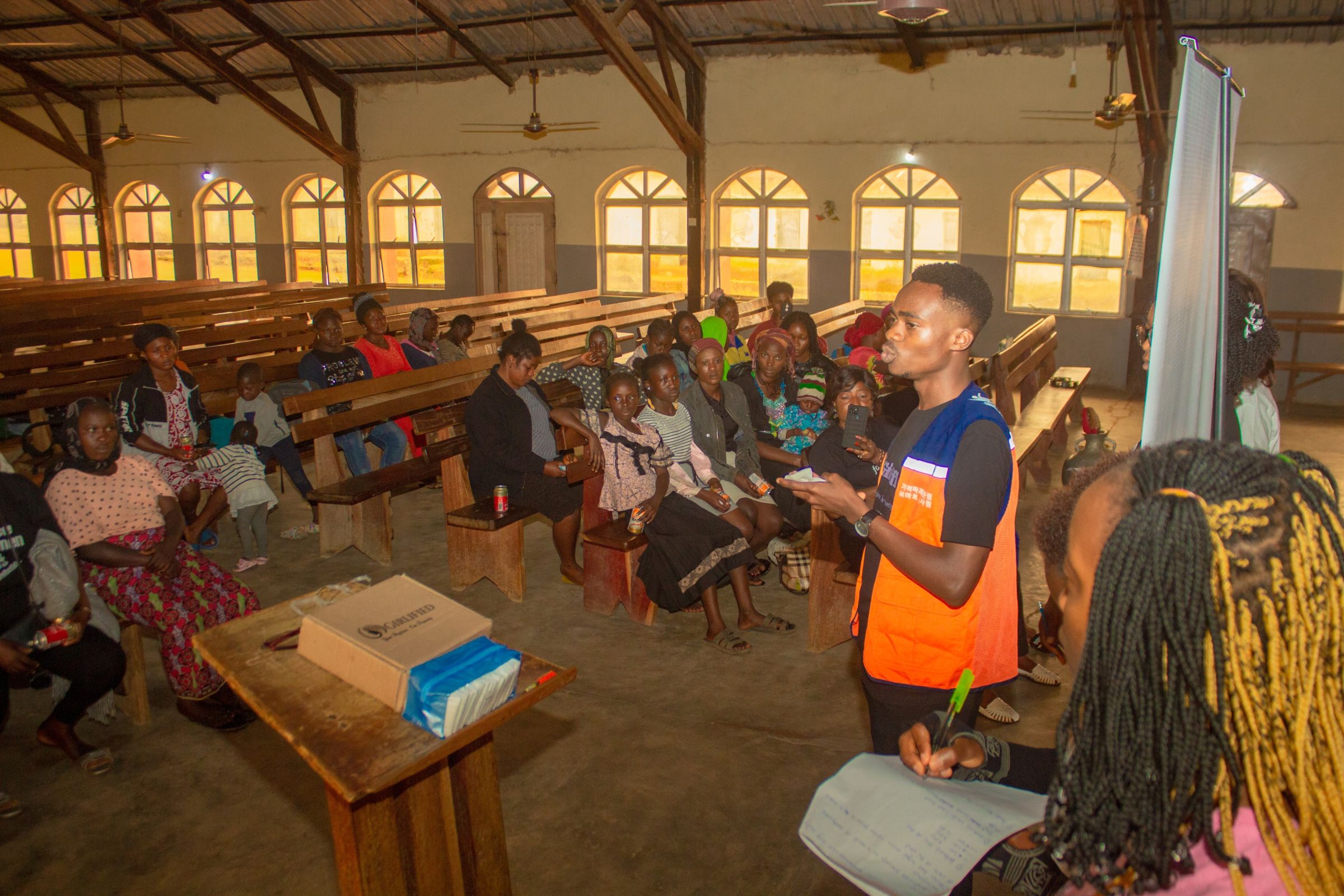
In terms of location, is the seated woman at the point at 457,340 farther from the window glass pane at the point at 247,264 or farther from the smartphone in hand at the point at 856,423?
the window glass pane at the point at 247,264

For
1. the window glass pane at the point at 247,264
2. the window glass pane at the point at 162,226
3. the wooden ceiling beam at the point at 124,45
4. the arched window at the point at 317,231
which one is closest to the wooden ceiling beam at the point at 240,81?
the wooden ceiling beam at the point at 124,45

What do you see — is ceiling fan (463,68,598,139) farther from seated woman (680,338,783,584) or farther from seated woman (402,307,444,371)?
seated woman (680,338,783,584)

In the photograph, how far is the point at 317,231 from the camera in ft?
54.5

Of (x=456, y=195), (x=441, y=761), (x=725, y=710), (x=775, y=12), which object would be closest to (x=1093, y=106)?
(x=775, y=12)

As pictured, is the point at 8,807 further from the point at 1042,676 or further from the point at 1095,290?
the point at 1095,290

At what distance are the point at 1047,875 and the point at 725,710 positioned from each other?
235 centimetres

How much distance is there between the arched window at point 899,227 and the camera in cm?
1255

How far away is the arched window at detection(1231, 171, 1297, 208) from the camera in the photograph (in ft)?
35.1

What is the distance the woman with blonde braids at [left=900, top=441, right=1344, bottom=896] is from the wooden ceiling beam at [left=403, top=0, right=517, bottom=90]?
1341cm

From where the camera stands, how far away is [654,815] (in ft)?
10.0

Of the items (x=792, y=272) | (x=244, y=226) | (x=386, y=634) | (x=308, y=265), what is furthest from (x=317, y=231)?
(x=386, y=634)

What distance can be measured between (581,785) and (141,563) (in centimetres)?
192

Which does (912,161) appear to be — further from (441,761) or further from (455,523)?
(441,761)

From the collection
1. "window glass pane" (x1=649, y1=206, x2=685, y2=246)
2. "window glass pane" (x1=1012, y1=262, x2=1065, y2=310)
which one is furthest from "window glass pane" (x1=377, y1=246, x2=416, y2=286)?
"window glass pane" (x1=1012, y1=262, x2=1065, y2=310)
